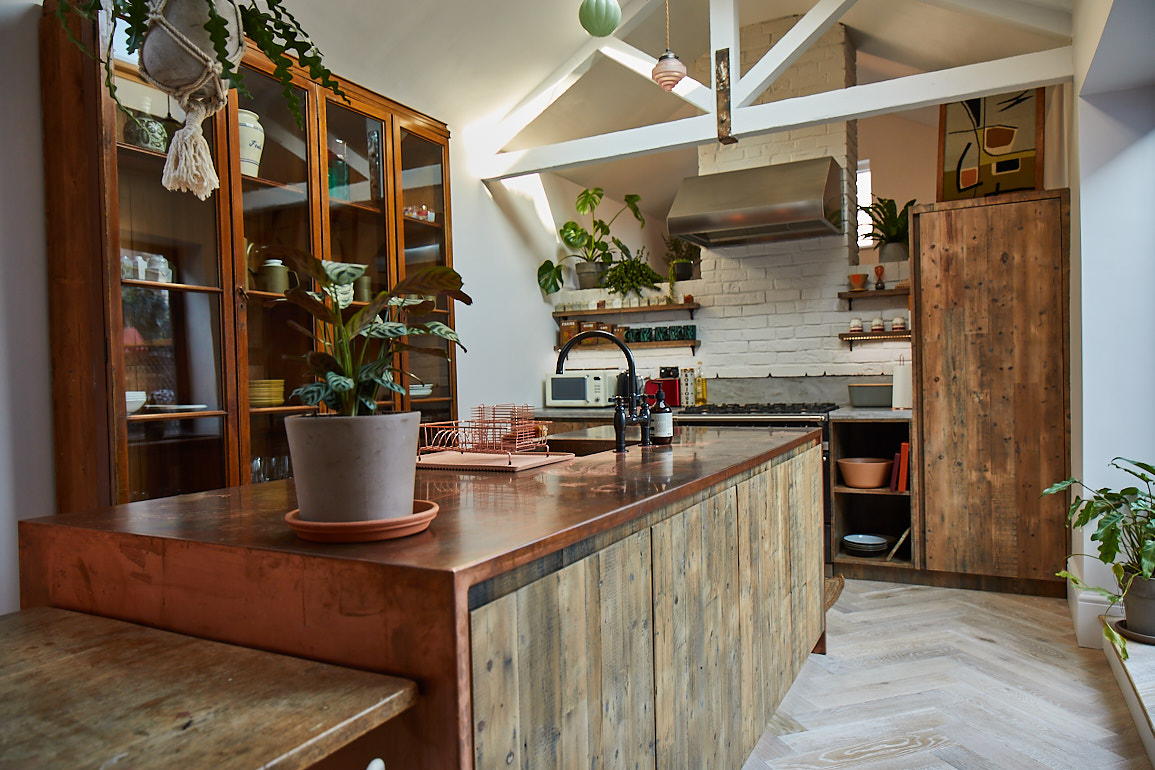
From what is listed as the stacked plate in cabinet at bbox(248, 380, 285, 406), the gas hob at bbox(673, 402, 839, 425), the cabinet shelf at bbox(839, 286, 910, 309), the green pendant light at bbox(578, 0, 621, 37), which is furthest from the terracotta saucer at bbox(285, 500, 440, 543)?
the cabinet shelf at bbox(839, 286, 910, 309)

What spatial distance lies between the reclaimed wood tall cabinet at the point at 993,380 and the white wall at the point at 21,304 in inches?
143

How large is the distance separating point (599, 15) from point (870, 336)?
2537 mm

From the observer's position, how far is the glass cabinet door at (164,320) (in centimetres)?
255

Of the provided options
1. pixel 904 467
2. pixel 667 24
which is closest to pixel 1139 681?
pixel 904 467

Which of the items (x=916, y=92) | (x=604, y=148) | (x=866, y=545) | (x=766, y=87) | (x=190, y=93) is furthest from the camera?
(x=604, y=148)

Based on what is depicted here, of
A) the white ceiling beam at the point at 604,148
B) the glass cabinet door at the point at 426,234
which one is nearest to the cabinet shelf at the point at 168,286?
the glass cabinet door at the point at 426,234

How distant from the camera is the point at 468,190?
15.0 feet

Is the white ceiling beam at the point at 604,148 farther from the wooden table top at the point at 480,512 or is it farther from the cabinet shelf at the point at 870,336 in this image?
the wooden table top at the point at 480,512

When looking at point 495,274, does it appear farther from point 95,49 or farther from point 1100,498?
point 1100,498

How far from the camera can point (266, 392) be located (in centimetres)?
306

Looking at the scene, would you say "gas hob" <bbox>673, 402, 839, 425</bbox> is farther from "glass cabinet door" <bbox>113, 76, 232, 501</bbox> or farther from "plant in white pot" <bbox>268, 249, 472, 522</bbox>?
"plant in white pot" <bbox>268, 249, 472, 522</bbox>

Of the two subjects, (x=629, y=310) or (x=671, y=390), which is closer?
(x=671, y=390)

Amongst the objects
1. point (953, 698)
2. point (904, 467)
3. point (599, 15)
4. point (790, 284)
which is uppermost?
point (599, 15)

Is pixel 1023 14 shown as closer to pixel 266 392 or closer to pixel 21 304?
pixel 266 392
